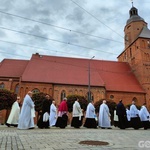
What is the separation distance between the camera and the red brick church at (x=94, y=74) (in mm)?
31062

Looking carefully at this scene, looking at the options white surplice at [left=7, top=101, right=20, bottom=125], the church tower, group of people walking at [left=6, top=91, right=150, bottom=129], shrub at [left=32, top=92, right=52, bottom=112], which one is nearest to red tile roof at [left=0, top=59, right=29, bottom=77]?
shrub at [left=32, top=92, right=52, bottom=112]

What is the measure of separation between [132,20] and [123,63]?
9.78 metres

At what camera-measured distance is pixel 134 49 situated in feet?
126

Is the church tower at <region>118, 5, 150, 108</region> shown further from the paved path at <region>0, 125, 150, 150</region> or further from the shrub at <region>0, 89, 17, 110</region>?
the paved path at <region>0, 125, 150, 150</region>

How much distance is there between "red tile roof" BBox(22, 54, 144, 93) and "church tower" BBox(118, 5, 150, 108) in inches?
56.6

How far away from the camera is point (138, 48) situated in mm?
36969

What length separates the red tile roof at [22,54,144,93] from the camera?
31.8m

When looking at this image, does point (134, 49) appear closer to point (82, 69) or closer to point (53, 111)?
point (82, 69)

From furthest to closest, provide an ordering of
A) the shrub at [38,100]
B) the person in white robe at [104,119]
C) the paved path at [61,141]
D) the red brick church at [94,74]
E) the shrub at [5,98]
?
the red brick church at [94,74]
the shrub at [38,100]
the shrub at [5,98]
the person in white robe at [104,119]
the paved path at [61,141]

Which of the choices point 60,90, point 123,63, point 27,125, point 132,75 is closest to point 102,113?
point 27,125

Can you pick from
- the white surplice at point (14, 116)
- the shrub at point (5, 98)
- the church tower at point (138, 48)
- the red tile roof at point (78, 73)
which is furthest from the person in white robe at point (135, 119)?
the church tower at point (138, 48)

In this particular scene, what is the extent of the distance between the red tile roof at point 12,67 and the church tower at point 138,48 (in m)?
21.5

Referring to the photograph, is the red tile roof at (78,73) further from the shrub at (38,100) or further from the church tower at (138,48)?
the shrub at (38,100)

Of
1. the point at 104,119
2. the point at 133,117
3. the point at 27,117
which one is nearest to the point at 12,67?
the point at 104,119
